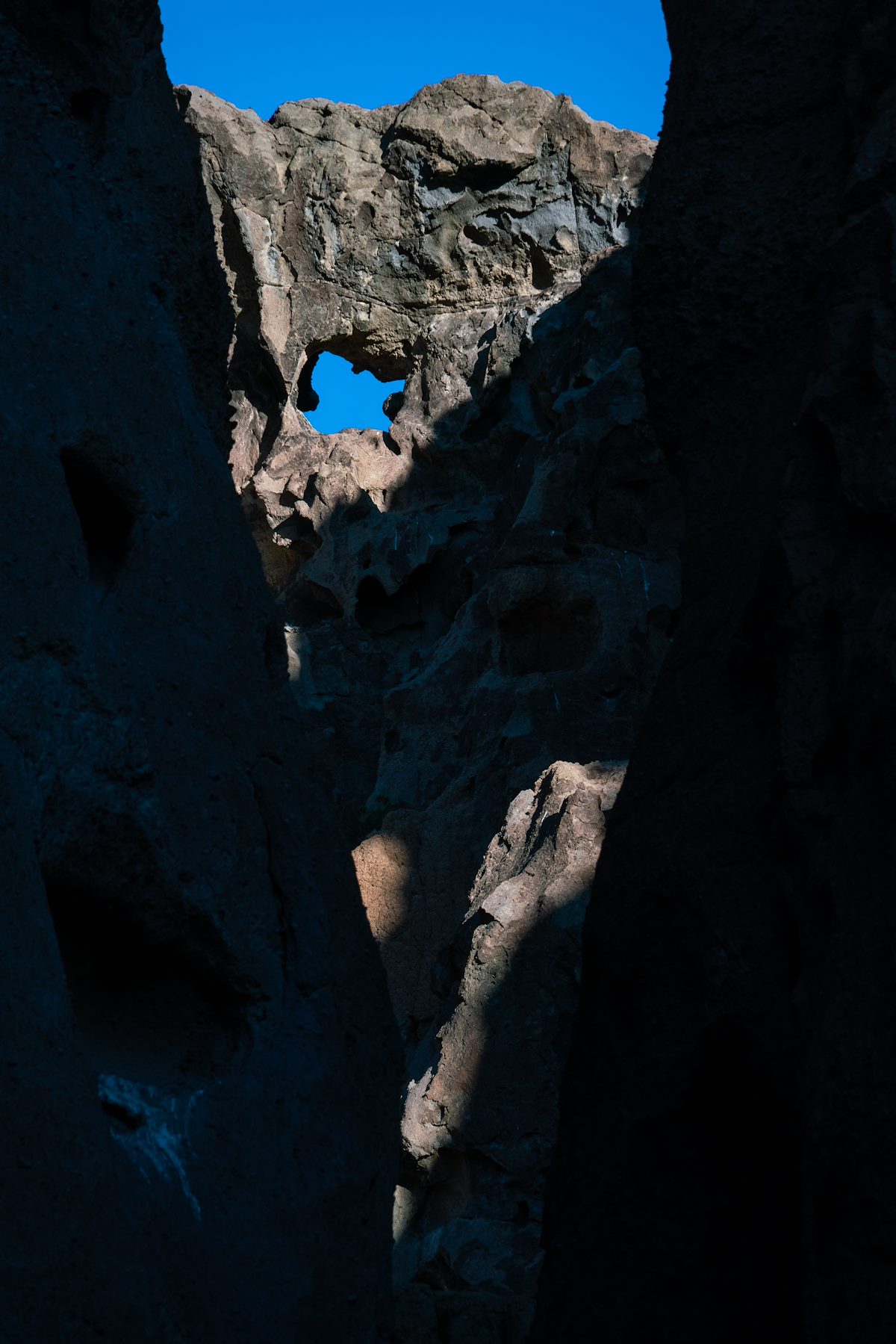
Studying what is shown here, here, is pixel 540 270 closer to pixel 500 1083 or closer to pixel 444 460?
pixel 444 460

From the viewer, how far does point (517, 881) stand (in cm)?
613

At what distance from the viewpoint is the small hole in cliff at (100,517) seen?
322 centimetres

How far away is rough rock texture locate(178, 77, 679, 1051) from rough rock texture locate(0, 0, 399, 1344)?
4.49 meters

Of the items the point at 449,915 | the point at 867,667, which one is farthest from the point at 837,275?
the point at 449,915

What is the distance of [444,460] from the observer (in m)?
12.4

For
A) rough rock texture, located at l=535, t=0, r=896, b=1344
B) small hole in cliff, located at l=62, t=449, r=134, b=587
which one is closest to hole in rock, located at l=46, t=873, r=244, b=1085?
small hole in cliff, located at l=62, t=449, r=134, b=587

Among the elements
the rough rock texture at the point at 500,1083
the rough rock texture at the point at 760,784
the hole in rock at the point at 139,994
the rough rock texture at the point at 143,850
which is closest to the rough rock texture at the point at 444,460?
the rough rock texture at the point at 500,1083

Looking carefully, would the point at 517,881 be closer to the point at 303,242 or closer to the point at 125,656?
the point at 125,656

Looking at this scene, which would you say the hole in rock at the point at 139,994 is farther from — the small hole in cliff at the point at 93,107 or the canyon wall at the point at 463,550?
the small hole in cliff at the point at 93,107

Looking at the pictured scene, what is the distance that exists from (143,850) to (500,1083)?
10.5ft

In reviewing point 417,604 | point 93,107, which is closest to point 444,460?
point 417,604

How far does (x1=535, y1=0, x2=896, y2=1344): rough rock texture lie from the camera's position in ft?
9.46

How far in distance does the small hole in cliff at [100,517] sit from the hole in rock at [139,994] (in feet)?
2.35

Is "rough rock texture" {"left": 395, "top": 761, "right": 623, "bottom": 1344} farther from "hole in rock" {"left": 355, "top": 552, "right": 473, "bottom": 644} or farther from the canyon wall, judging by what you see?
"hole in rock" {"left": 355, "top": 552, "right": 473, "bottom": 644}
